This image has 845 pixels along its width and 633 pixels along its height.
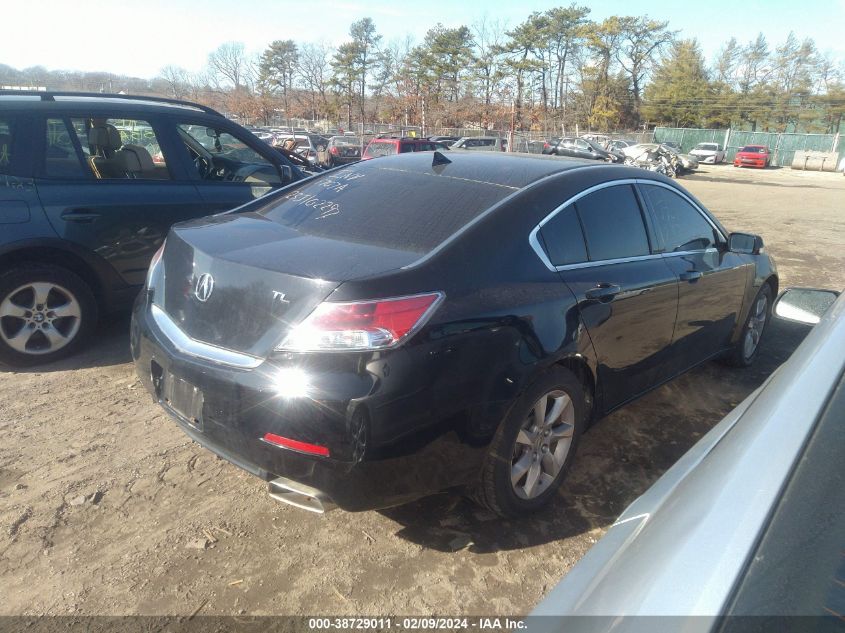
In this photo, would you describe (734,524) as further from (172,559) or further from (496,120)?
(496,120)

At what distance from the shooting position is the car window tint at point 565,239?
2781mm

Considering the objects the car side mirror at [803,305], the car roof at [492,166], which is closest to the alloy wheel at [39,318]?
the car roof at [492,166]

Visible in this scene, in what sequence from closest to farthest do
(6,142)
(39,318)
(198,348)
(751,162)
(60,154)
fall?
(198,348) → (6,142) → (39,318) → (60,154) → (751,162)

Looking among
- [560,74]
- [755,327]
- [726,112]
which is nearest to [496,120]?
[560,74]

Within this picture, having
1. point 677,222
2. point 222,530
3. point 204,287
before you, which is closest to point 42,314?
point 204,287

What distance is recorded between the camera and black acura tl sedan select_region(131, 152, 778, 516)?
2168 mm

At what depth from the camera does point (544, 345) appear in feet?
8.41

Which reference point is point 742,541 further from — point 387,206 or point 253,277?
point 387,206

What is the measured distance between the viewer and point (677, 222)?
3.77 meters

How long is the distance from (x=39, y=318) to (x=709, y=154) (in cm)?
4919

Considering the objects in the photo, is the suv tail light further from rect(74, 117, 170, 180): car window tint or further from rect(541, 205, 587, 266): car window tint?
rect(74, 117, 170, 180): car window tint

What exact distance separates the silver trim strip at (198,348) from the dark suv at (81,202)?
73.0 inches

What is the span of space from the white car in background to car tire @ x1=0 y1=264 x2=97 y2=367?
1923 inches

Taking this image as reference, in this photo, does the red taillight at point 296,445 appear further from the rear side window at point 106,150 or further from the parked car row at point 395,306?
the rear side window at point 106,150
